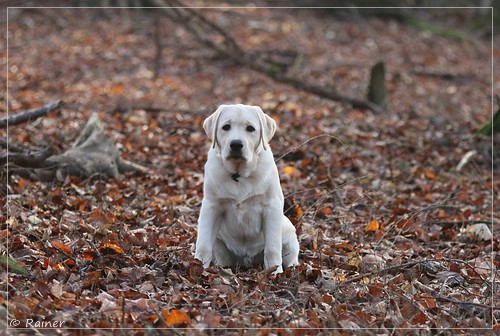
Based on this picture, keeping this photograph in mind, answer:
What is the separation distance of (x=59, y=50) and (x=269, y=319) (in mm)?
14432

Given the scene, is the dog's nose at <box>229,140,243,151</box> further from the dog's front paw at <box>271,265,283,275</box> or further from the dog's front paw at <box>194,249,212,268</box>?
the dog's front paw at <box>271,265,283,275</box>

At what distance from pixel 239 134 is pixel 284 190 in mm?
2973

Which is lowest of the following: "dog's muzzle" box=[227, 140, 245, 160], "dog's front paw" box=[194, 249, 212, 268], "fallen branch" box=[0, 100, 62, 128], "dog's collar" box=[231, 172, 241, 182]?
"dog's front paw" box=[194, 249, 212, 268]

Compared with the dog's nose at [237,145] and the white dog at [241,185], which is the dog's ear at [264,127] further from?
the dog's nose at [237,145]

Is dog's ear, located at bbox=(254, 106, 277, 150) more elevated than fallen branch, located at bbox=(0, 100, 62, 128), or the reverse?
dog's ear, located at bbox=(254, 106, 277, 150)

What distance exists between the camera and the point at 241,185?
5801 millimetres

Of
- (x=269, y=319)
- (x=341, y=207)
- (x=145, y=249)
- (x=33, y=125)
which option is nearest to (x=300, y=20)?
(x=33, y=125)

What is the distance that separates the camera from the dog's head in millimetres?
5637

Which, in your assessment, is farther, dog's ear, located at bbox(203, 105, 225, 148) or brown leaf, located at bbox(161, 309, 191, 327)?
dog's ear, located at bbox(203, 105, 225, 148)

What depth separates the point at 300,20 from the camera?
2259 centimetres

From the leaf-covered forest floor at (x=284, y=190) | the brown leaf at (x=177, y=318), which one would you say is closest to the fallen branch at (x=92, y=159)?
the leaf-covered forest floor at (x=284, y=190)

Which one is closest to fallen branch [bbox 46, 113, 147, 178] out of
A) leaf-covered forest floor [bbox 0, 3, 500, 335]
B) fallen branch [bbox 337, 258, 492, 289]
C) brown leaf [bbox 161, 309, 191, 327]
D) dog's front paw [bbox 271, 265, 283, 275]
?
leaf-covered forest floor [bbox 0, 3, 500, 335]

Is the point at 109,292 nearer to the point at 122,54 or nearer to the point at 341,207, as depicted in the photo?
the point at 341,207

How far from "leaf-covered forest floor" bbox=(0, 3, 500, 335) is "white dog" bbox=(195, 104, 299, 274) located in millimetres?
288
